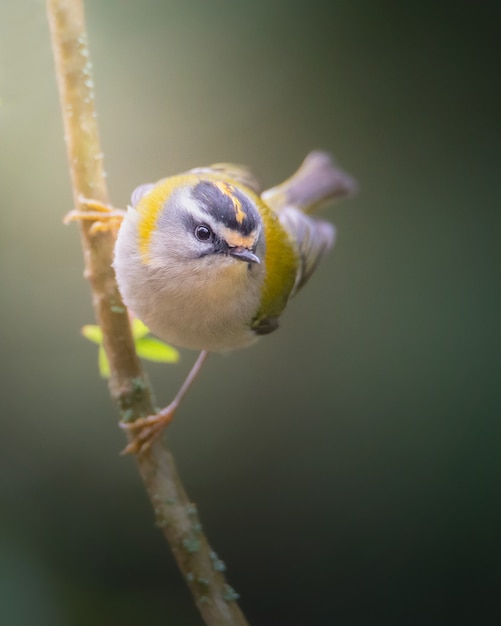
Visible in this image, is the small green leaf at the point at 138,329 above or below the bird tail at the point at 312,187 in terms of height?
below

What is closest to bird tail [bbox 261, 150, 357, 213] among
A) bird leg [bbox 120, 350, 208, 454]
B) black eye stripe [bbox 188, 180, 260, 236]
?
black eye stripe [bbox 188, 180, 260, 236]

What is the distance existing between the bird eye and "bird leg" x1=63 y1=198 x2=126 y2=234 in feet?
0.58

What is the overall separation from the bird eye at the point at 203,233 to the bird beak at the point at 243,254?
4cm

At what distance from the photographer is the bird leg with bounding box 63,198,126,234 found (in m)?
0.97

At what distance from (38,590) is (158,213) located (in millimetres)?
626

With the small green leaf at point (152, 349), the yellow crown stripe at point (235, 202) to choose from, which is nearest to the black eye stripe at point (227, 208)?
the yellow crown stripe at point (235, 202)

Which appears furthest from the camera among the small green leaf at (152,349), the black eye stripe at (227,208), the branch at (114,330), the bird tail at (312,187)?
the bird tail at (312,187)

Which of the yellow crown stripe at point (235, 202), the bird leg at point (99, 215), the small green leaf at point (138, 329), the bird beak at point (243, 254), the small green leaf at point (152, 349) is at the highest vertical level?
the bird leg at point (99, 215)

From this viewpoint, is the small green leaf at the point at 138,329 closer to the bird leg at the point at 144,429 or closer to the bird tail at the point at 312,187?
the bird leg at the point at 144,429

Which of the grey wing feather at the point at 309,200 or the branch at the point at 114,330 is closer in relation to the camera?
the branch at the point at 114,330

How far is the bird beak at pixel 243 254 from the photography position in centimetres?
83

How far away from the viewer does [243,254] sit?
829mm

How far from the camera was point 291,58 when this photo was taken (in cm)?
122

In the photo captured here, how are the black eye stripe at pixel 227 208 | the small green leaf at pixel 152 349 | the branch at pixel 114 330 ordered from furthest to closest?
the small green leaf at pixel 152 349 → the branch at pixel 114 330 → the black eye stripe at pixel 227 208
